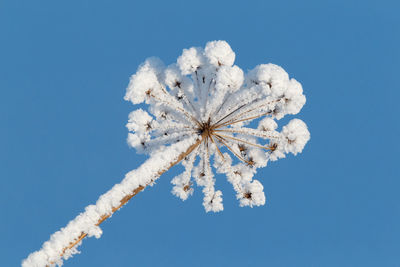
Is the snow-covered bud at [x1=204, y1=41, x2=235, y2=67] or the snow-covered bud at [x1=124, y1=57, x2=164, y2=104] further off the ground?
the snow-covered bud at [x1=204, y1=41, x2=235, y2=67]

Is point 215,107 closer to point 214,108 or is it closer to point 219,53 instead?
point 214,108

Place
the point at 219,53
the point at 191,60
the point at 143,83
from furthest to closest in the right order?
the point at 191,60 → the point at 143,83 → the point at 219,53

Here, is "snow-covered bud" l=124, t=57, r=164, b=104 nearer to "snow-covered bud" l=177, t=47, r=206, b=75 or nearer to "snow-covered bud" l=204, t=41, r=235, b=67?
"snow-covered bud" l=177, t=47, r=206, b=75

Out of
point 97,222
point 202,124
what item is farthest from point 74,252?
point 202,124

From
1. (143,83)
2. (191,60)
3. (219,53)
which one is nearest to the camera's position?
(219,53)

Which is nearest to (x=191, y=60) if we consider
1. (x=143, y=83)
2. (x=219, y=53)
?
(x=219, y=53)

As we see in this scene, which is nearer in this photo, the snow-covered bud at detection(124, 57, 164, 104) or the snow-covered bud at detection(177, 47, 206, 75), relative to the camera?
the snow-covered bud at detection(124, 57, 164, 104)

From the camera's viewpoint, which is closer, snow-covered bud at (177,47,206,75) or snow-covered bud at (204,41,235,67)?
snow-covered bud at (204,41,235,67)

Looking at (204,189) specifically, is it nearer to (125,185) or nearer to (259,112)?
(259,112)

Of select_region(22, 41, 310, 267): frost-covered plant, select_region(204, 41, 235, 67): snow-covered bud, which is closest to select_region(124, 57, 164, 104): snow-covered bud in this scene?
select_region(22, 41, 310, 267): frost-covered plant
